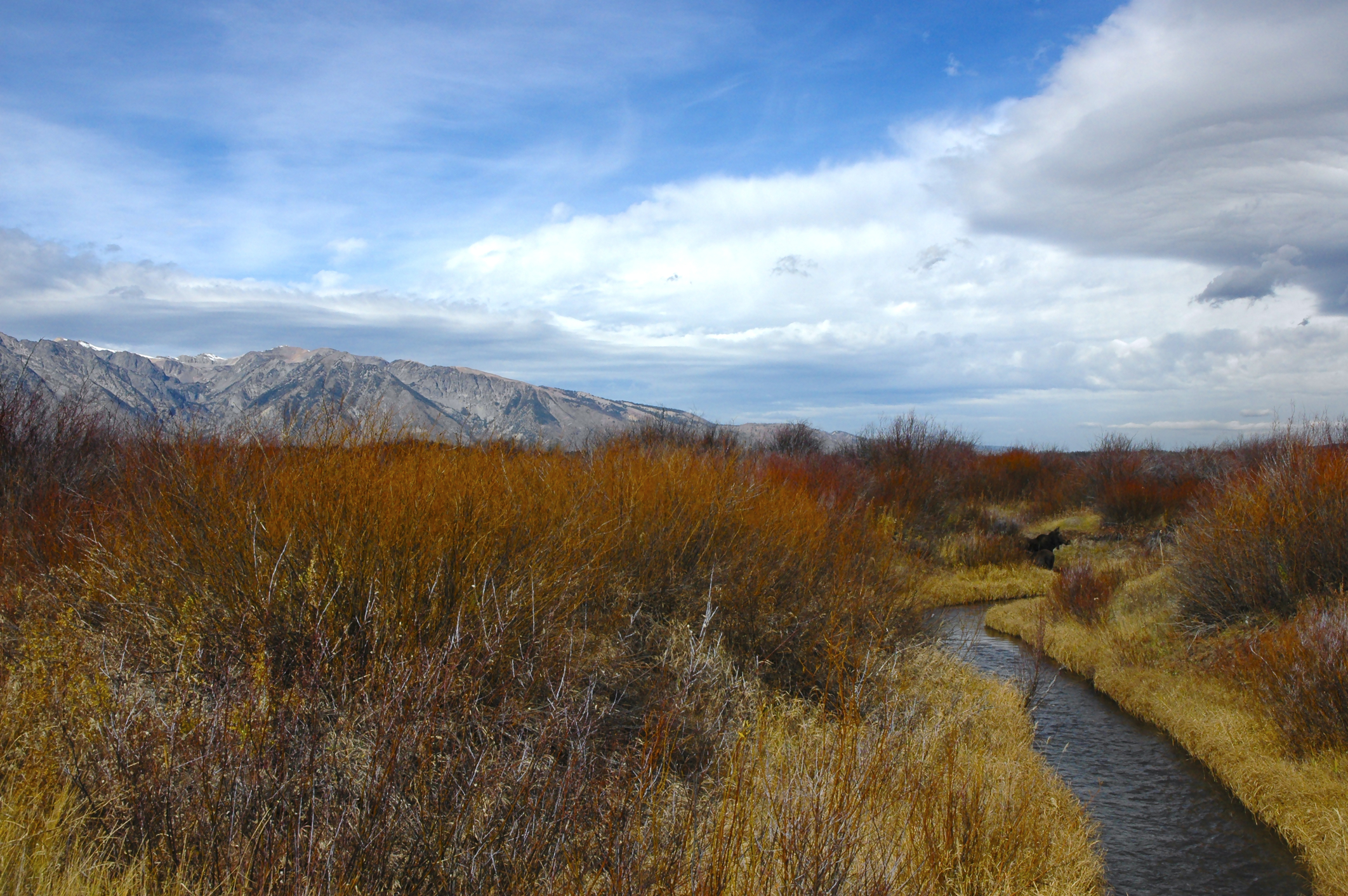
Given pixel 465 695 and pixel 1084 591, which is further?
pixel 1084 591

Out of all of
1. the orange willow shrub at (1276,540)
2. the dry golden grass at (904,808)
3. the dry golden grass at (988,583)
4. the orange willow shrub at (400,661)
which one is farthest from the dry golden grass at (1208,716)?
the orange willow shrub at (400,661)

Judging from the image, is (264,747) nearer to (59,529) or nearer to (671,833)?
(671,833)

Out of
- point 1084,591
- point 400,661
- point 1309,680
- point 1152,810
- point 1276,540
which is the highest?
point 1276,540

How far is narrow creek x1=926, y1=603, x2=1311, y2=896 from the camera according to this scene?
6008 mm

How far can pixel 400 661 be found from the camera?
412cm

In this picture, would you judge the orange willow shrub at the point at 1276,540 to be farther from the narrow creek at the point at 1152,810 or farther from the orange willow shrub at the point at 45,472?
the orange willow shrub at the point at 45,472

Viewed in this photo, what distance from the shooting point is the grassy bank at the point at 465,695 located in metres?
3.21

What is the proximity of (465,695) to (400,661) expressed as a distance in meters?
0.43

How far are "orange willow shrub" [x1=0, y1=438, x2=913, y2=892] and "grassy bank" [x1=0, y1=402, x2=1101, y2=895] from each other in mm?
30

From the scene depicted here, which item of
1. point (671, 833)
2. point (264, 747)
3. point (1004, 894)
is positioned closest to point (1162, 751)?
point (1004, 894)

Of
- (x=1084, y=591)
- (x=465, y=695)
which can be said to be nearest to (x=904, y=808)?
(x=465, y=695)

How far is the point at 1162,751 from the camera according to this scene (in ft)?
28.4

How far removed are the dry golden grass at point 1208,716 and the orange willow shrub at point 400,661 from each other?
3860mm

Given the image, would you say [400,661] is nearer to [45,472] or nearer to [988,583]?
[45,472]
